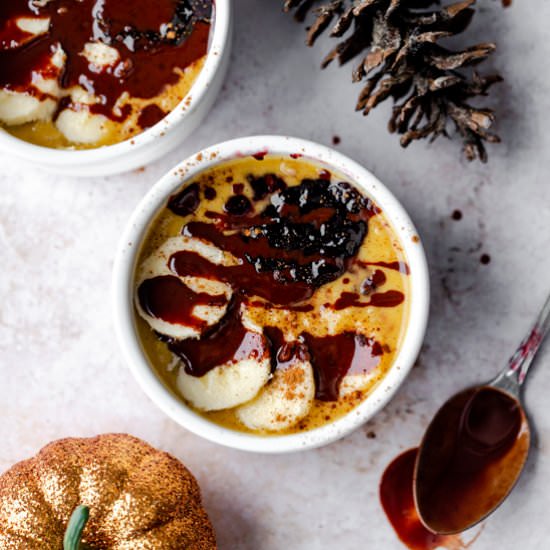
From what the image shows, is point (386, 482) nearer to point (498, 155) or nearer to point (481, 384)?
point (481, 384)

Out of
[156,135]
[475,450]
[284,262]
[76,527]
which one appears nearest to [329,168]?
[284,262]

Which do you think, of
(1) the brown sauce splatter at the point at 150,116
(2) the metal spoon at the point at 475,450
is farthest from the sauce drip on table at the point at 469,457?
(1) the brown sauce splatter at the point at 150,116

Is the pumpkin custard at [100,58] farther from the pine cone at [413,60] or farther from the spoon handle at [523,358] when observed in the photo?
the spoon handle at [523,358]

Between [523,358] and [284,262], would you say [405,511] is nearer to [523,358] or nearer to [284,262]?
[523,358]

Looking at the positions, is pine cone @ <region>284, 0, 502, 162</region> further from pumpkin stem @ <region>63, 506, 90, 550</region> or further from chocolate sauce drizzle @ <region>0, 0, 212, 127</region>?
pumpkin stem @ <region>63, 506, 90, 550</region>

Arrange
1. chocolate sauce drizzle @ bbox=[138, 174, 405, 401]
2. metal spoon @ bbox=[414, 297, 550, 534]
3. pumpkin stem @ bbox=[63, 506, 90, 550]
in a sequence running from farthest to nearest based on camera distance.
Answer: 1. metal spoon @ bbox=[414, 297, 550, 534]
2. chocolate sauce drizzle @ bbox=[138, 174, 405, 401]
3. pumpkin stem @ bbox=[63, 506, 90, 550]

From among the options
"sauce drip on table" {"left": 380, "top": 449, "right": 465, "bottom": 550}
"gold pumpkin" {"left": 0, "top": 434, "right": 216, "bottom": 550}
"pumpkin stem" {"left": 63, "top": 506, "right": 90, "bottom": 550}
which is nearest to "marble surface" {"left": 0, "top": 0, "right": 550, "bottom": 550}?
"sauce drip on table" {"left": 380, "top": 449, "right": 465, "bottom": 550}
